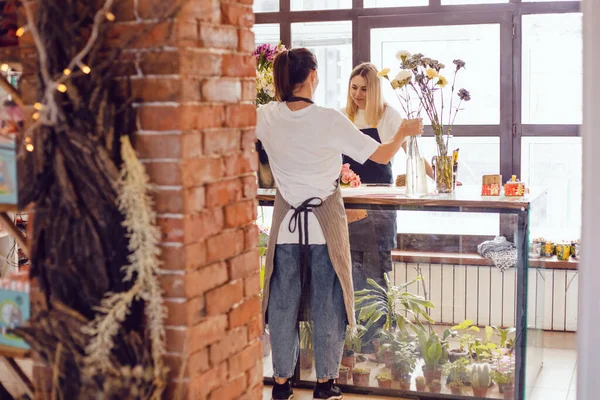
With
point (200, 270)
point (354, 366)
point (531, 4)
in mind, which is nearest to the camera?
point (200, 270)

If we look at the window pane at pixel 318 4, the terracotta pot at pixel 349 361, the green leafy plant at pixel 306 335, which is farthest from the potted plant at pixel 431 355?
the window pane at pixel 318 4

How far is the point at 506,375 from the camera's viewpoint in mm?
3633

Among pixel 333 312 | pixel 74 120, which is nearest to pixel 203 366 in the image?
pixel 74 120

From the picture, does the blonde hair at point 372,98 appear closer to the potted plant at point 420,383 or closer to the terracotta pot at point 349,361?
the terracotta pot at point 349,361

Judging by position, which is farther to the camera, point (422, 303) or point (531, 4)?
point (531, 4)

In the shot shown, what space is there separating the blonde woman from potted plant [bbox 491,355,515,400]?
0.58m

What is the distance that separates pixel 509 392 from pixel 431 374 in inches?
13.9

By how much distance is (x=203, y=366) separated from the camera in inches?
78.3

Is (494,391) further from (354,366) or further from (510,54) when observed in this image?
(510,54)

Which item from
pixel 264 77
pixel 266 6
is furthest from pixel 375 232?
pixel 266 6

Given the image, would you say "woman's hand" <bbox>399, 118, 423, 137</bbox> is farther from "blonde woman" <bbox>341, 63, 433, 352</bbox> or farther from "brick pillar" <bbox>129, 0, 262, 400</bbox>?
"brick pillar" <bbox>129, 0, 262, 400</bbox>

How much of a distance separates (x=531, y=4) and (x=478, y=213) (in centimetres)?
228

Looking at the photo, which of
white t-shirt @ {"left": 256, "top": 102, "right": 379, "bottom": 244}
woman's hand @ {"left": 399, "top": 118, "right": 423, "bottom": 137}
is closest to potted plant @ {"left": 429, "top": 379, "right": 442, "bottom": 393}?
white t-shirt @ {"left": 256, "top": 102, "right": 379, "bottom": 244}

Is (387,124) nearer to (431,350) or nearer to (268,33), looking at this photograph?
(431,350)
